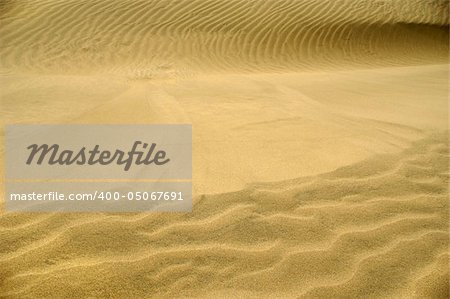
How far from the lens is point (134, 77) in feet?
21.9

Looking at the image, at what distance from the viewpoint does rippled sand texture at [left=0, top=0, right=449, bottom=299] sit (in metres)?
1.79

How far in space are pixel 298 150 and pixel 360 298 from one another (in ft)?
5.21

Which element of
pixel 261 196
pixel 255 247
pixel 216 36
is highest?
pixel 216 36

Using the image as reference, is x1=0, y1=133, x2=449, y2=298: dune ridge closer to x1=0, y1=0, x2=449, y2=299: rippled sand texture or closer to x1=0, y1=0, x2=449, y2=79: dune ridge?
x1=0, y1=0, x2=449, y2=299: rippled sand texture

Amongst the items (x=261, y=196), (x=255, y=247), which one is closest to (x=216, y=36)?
(x=261, y=196)

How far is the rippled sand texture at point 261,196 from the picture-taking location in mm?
1795

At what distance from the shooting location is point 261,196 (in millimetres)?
2434

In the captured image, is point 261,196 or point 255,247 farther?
point 261,196

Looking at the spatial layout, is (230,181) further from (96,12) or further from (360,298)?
(96,12)

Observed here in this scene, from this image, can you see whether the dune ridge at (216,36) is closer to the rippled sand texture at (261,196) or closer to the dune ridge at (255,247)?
the rippled sand texture at (261,196)

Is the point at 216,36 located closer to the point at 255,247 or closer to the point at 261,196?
the point at 261,196

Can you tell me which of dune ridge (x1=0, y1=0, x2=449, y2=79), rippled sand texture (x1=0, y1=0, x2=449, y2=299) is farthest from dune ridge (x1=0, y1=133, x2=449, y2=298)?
dune ridge (x1=0, y1=0, x2=449, y2=79)

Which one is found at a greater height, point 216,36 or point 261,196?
point 216,36

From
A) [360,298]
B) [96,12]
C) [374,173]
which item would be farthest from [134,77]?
[360,298]
